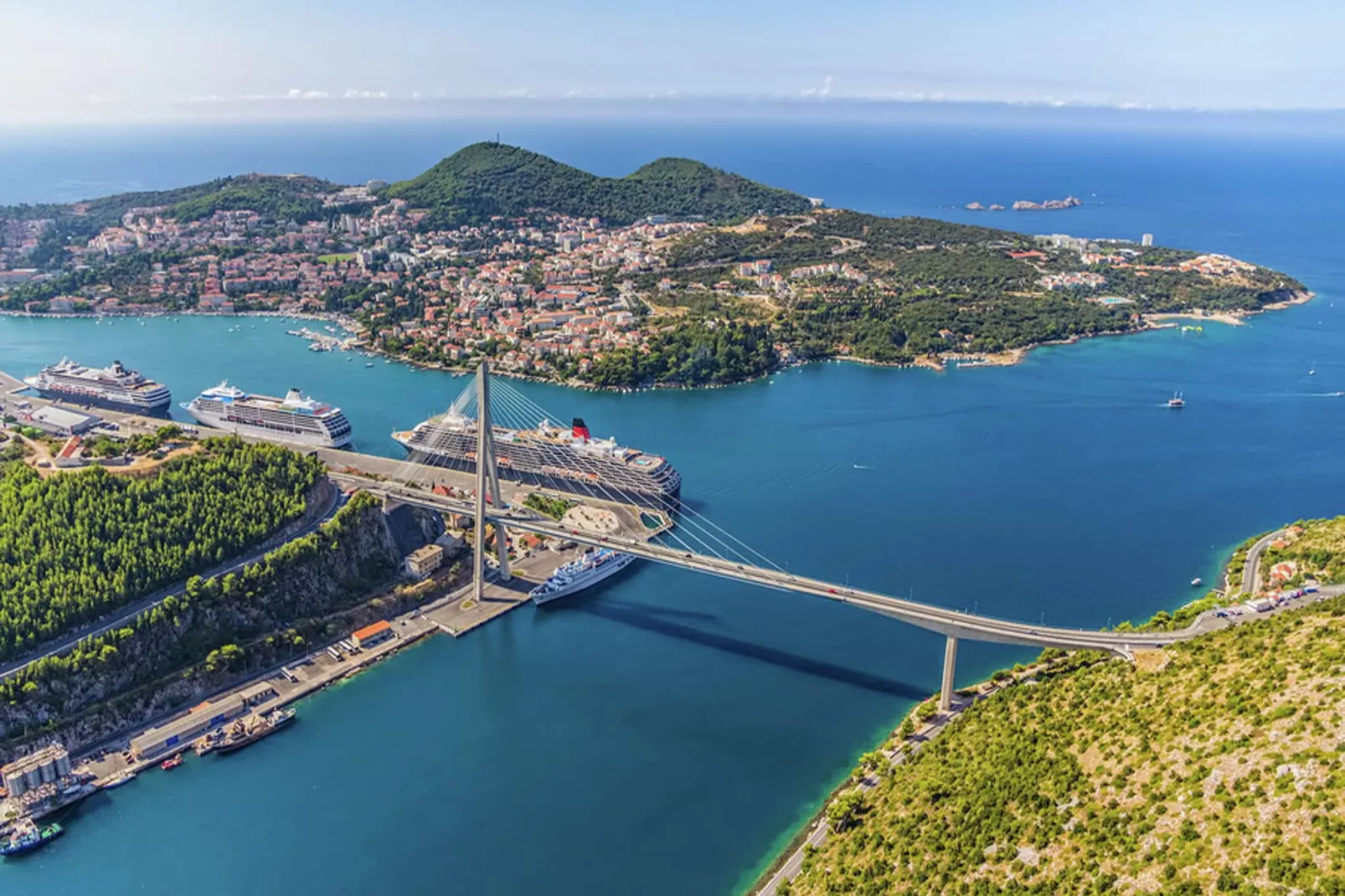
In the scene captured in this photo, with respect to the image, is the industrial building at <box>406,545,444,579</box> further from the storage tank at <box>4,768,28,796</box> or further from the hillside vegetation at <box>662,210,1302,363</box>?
the hillside vegetation at <box>662,210,1302,363</box>

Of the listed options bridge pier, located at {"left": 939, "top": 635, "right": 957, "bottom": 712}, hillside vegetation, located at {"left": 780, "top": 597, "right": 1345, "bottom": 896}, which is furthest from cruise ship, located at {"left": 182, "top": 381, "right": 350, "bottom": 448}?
hillside vegetation, located at {"left": 780, "top": 597, "right": 1345, "bottom": 896}

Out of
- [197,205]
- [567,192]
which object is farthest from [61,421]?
[567,192]

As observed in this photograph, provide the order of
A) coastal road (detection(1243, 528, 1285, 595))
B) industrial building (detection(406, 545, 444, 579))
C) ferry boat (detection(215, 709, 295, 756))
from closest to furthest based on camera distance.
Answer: ferry boat (detection(215, 709, 295, 756)) → coastal road (detection(1243, 528, 1285, 595)) → industrial building (detection(406, 545, 444, 579))

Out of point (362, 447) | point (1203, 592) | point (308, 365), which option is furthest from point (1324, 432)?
point (308, 365)

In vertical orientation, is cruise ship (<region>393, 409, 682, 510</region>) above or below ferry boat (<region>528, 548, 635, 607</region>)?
above

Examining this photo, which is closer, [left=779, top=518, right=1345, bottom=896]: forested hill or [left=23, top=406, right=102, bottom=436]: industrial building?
[left=779, top=518, right=1345, bottom=896]: forested hill

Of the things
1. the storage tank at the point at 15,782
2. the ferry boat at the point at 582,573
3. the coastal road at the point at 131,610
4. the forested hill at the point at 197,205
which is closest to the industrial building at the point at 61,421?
the coastal road at the point at 131,610

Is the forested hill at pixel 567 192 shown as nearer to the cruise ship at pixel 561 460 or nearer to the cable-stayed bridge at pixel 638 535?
the cable-stayed bridge at pixel 638 535
